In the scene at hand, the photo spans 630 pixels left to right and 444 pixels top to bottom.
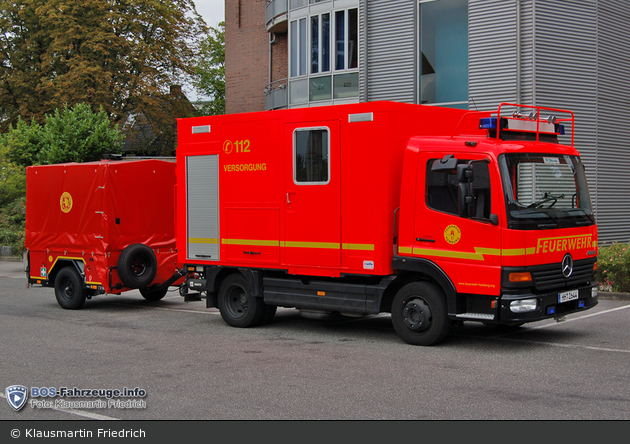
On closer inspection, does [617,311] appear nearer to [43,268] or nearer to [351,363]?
[351,363]

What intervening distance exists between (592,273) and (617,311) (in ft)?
9.45

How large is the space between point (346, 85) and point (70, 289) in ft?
36.7

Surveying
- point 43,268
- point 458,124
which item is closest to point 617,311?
point 458,124

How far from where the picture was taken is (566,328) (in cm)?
1016

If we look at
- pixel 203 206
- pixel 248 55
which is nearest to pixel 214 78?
pixel 248 55

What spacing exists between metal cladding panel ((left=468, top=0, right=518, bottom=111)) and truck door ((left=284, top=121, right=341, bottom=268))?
8953mm

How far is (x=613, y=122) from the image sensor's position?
1848 cm

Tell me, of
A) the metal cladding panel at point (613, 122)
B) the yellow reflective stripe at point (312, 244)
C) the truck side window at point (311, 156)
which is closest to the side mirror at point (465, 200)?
the yellow reflective stripe at point (312, 244)

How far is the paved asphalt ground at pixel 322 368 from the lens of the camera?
6.17 m

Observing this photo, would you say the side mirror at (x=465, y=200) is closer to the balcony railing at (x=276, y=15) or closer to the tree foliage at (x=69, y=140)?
the tree foliage at (x=69, y=140)

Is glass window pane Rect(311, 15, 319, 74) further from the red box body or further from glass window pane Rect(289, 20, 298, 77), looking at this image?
the red box body

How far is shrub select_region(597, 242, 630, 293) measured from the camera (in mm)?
13212

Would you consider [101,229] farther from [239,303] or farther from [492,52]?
[492,52]

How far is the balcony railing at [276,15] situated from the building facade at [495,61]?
258 cm
